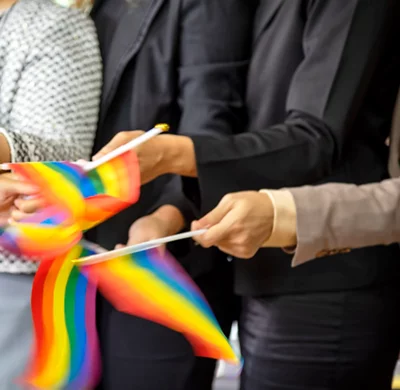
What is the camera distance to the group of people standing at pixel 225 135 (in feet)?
2.54

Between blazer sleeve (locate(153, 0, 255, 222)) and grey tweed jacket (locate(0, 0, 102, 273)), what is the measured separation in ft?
0.44

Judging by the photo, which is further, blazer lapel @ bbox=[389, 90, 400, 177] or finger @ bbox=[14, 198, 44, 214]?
blazer lapel @ bbox=[389, 90, 400, 177]

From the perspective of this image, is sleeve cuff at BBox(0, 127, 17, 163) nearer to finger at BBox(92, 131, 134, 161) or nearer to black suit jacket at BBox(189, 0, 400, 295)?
finger at BBox(92, 131, 134, 161)

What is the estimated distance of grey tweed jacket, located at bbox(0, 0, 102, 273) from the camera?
778 millimetres

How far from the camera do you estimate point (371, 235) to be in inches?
29.0

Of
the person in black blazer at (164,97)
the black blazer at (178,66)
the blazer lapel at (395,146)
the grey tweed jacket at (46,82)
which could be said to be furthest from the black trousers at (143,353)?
the blazer lapel at (395,146)

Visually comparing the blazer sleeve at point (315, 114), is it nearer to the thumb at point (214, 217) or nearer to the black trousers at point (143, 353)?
the thumb at point (214, 217)

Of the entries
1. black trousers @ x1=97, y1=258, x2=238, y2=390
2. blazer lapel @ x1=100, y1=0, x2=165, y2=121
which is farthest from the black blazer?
black trousers @ x1=97, y1=258, x2=238, y2=390

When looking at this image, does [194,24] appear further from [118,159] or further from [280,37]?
[118,159]

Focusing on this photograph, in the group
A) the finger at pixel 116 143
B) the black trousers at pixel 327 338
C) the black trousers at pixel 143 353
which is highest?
the finger at pixel 116 143

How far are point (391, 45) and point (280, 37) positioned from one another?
0.14m

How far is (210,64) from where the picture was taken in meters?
0.88

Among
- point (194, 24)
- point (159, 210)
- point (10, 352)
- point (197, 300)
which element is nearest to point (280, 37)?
point (194, 24)

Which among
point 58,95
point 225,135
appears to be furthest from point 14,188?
point 225,135
